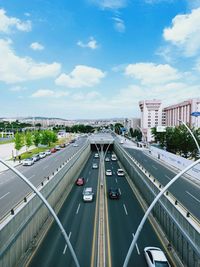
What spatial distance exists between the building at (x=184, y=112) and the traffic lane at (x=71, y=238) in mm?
86685

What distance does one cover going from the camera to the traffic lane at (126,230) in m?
17.5


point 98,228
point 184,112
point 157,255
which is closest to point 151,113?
point 184,112

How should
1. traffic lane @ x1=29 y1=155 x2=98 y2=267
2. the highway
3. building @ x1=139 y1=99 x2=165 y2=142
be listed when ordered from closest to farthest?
traffic lane @ x1=29 y1=155 x2=98 y2=267 → the highway → building @ x1=139 y1=99 x2=165 y2=142

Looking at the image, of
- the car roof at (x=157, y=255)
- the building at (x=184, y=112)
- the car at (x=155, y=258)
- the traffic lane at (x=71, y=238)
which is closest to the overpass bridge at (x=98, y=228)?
the traffic lane at (x=71, y=238)

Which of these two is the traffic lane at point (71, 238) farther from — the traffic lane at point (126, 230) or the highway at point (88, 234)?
the traffic lane at point (126, 230)

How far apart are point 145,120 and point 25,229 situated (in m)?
155

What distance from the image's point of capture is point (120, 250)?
18297 millimetres

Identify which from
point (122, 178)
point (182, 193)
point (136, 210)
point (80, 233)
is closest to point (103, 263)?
point (80, 233)

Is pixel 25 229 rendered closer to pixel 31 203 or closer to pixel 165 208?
pixel 31 203

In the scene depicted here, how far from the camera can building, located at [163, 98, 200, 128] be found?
4783 inches

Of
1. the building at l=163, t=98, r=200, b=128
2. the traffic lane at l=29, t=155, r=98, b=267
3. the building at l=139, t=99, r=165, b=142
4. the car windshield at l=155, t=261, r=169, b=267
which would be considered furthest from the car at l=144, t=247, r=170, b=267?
the building at l=139, t=99, r=165, b=142

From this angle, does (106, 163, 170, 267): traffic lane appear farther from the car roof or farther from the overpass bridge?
the car roof

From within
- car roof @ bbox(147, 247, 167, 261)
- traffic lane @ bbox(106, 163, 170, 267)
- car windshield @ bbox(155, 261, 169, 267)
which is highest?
car roof @ bbox(147, 247, 167, 261)

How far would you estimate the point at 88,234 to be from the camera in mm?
21031
